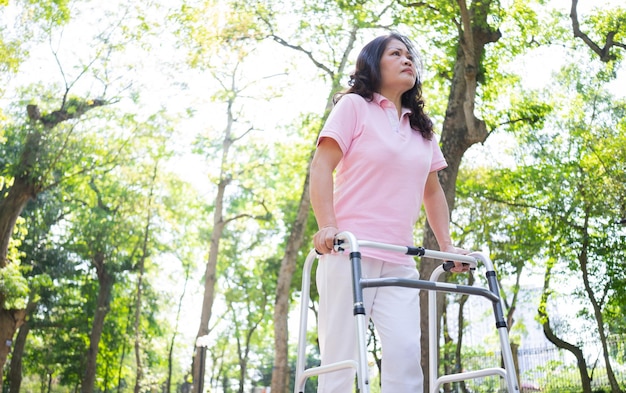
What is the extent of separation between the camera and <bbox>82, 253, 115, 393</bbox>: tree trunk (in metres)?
25.8

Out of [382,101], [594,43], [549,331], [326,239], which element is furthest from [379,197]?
[549,331]

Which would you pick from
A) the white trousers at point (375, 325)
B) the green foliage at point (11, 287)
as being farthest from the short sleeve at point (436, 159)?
the green foliage at point (11, 287)

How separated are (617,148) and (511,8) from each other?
6.35m

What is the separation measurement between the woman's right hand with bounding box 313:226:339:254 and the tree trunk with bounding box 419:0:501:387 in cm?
624

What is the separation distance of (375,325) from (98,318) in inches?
1010

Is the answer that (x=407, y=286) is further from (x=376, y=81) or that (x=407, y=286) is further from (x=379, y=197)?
(x=376, y=81)

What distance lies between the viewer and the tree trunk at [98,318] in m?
25.8

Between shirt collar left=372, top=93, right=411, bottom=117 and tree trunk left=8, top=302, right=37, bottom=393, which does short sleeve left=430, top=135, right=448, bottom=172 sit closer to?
shirt collar left=372, top=93, right=411, bottom=117

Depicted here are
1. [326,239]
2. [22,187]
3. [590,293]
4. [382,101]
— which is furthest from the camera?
[590,293]

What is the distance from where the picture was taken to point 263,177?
25141mm

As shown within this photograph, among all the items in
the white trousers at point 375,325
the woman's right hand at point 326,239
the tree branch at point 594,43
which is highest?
the tree branch at point 594,43

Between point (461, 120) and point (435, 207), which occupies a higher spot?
point (461, 120)

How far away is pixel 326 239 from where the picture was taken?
2.72 metres

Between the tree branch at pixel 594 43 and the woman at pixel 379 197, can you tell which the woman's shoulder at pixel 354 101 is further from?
the tree branch at pixel 594 43
